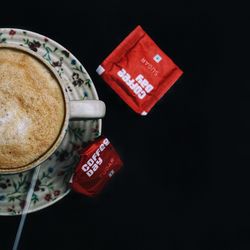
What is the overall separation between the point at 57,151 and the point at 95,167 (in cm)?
8

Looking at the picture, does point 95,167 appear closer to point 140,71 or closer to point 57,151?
point 57,151

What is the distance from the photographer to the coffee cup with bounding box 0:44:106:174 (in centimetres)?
75

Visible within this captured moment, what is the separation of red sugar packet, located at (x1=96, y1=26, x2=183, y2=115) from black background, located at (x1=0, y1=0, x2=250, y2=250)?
15mm

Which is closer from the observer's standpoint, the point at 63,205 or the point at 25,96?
the point at 25,96

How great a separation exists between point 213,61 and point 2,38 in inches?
17.6

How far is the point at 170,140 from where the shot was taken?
1020 mm

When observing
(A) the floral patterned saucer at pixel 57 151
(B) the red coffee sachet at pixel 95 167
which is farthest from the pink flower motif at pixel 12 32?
(B) the red coffee sachet at pixel 95 167

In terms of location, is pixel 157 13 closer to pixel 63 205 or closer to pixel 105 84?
pixel 105 84

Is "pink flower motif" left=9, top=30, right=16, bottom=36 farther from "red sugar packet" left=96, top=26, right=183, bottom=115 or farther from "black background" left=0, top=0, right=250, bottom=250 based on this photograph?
"red sugar packet" left=96, top=26, right=183, bottom=115

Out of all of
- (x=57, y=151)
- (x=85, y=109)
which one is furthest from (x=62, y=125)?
(x=57, y=151)

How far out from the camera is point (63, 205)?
99 cm

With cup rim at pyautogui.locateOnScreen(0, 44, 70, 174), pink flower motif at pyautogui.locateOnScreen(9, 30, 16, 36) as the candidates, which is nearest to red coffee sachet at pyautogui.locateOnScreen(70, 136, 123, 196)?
cup rim at pyautogui.locateOnScreen(0, 44, 70, 174)

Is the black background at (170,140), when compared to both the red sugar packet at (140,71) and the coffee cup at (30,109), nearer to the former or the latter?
the red sugar packet at (140,71)

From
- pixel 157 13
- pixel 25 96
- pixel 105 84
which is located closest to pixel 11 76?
pixel 25 96
